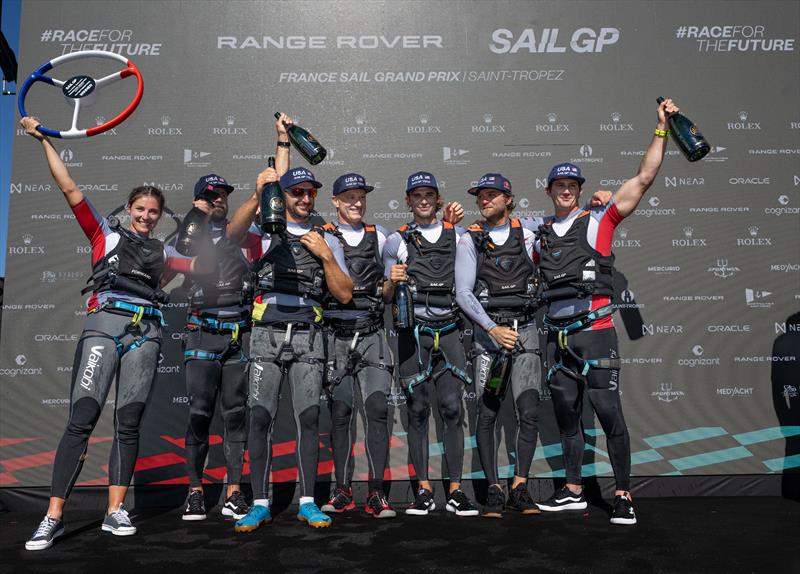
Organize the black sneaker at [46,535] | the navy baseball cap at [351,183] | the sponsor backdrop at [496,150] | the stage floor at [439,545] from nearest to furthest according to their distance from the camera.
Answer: the stage floor at [439,545], the black sneaker at [46,535], the navy baseball cap at [351,183], the sponsor backdrop at [496,150]

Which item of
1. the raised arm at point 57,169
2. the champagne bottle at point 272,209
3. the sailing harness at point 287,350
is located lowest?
the sailing harness at point 287,350

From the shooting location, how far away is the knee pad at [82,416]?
12.5 ft

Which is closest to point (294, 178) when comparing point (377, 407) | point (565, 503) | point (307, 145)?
point (307, 145)

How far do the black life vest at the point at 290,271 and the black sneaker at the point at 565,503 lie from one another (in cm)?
242

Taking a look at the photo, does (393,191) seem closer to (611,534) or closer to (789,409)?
(611,534)

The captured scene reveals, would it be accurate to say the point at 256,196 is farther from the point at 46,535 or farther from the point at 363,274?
the point at 46,535

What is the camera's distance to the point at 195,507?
444 centimetres

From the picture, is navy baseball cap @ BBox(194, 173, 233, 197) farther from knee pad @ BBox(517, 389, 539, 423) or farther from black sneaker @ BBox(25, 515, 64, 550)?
knee pad @ BBox(517, 389, 539, 423)

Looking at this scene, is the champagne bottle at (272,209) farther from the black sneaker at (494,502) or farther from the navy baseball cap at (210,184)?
the black sneaker at (494,502)

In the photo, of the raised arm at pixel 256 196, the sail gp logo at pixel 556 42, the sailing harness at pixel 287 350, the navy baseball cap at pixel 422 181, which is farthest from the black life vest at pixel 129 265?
the sail gp logo at pixel 556 42

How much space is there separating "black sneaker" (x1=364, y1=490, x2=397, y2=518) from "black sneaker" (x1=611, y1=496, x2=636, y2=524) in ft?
5.18

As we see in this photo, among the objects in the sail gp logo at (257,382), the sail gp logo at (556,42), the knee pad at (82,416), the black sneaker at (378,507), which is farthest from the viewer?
the sail gp logo at (556,42)

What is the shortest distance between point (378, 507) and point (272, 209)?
2289 mm

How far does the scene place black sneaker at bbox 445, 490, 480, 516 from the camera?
4.32 m
